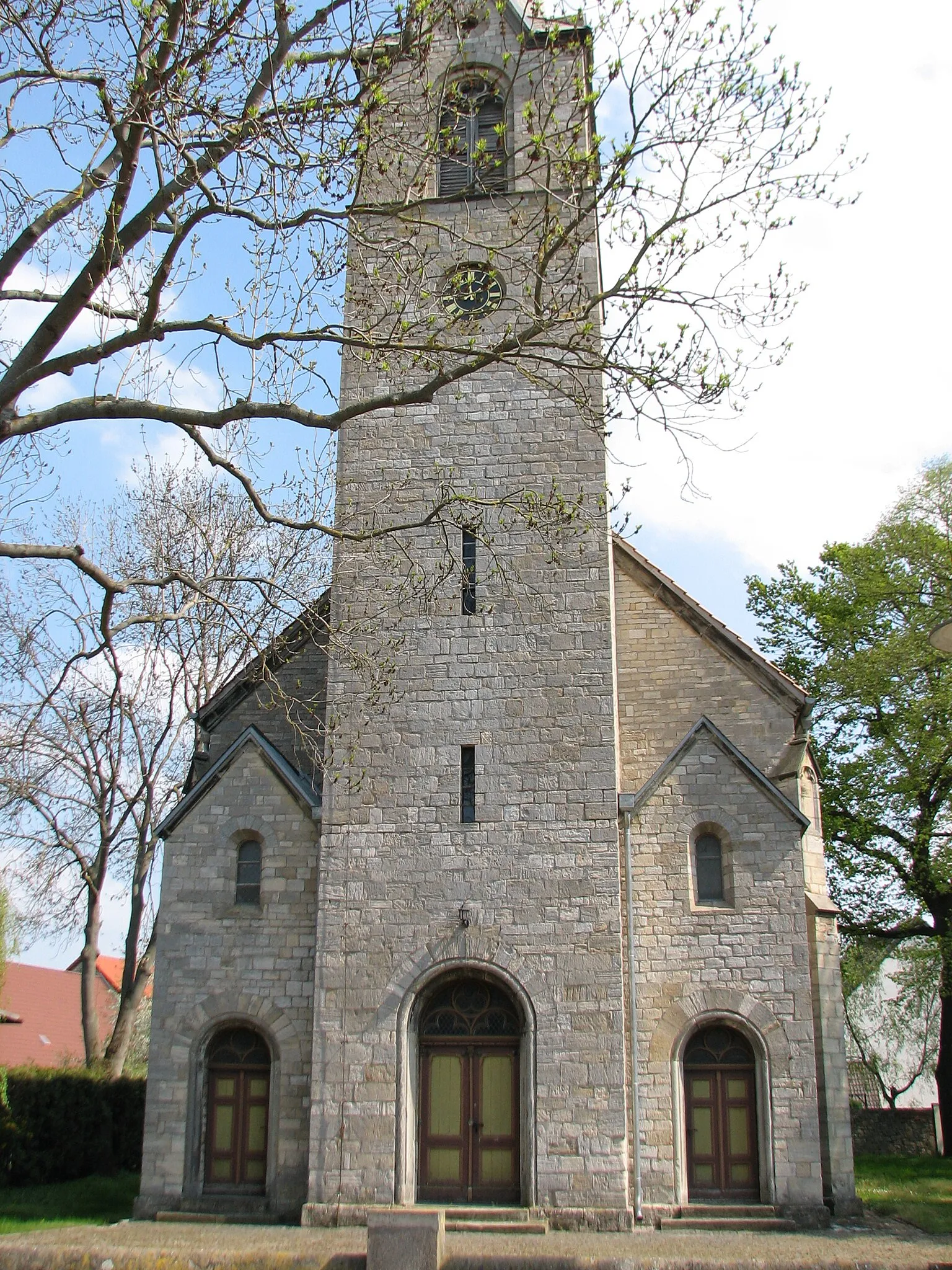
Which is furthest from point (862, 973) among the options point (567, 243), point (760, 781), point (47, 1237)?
point (567, 243)

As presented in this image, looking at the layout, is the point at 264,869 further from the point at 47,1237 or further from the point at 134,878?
the point at 134,878

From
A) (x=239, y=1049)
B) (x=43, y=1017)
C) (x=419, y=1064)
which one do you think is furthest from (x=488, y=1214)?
(x=43, y=1017)

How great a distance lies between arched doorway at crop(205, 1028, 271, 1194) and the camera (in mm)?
15195

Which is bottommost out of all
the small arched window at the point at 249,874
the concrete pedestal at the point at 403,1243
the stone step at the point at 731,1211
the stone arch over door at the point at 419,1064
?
the stone step at the point at 731,1211

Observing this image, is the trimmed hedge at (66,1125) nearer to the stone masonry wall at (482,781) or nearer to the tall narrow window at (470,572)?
the stone masonry wall at (482,781)

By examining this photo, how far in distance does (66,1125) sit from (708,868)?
1189 cm

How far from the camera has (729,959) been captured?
1531 centimetres

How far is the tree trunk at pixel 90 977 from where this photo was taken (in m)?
23.4

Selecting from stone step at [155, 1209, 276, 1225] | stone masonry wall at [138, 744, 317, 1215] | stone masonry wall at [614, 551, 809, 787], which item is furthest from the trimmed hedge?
stone masonry wall at [614, 551, 809, 787]

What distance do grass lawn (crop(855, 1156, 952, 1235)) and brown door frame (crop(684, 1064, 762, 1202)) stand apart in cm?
213

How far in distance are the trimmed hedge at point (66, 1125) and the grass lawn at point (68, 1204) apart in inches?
13.8

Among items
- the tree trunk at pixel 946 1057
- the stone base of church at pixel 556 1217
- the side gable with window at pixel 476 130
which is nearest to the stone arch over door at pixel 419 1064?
the stone base of church at pixel 556 1217

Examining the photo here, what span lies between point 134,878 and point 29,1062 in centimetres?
391

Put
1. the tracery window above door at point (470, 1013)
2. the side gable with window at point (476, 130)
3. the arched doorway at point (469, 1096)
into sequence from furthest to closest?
the side gable with window at point (476, 130), the tracery window above door at point (470, 1013), the arched doorway at point (469, 1096)
